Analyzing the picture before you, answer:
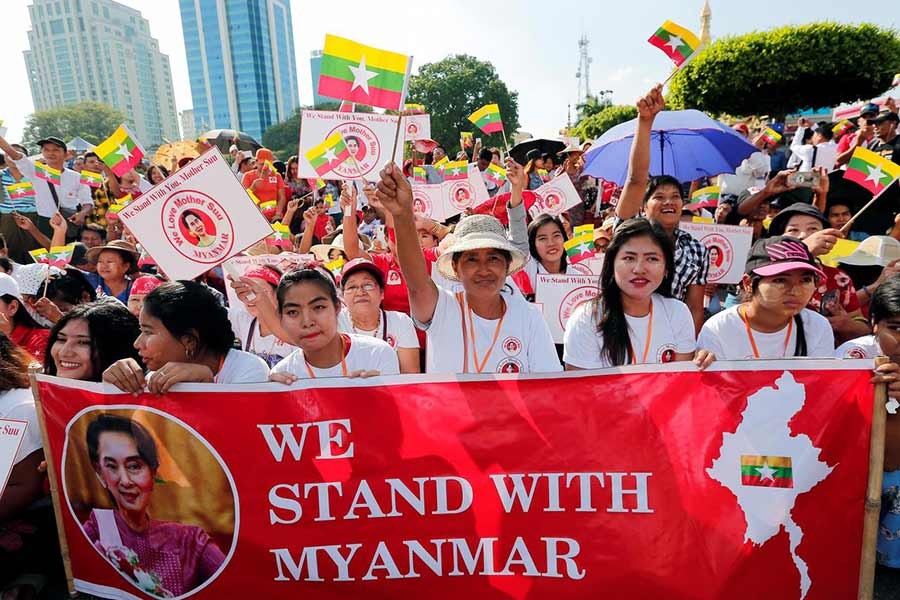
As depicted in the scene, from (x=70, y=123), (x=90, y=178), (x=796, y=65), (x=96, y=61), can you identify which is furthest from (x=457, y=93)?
(x=96, y=61)

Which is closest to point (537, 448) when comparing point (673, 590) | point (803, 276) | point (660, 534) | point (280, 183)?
point (660, 534)

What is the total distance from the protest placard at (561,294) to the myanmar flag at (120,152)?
526 centimetres

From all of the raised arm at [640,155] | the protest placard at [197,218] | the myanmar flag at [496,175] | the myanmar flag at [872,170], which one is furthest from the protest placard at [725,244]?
the myanmar flag at [496,175]

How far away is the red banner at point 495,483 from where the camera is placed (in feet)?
7.05

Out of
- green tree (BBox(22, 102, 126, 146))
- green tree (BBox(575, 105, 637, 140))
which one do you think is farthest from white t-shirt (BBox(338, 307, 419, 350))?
green tree (BBox(22, 102, 126, 146))

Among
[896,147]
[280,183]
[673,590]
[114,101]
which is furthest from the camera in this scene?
[114,101]

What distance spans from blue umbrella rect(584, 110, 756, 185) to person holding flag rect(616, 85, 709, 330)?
1.15m

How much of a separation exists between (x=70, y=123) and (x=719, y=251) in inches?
3764

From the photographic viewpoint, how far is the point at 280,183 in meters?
9.51

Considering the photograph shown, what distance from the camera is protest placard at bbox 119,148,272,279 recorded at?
9.37 feet

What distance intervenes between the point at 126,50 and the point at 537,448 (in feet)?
488

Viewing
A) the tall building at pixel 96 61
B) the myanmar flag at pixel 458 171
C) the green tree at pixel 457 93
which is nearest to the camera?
the myanmar flag at pixel 458 171

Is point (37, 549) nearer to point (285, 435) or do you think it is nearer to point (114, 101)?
point (285, 435)

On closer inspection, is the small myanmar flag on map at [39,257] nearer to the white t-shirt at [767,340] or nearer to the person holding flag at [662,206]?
the person holding flag at [662,206]
